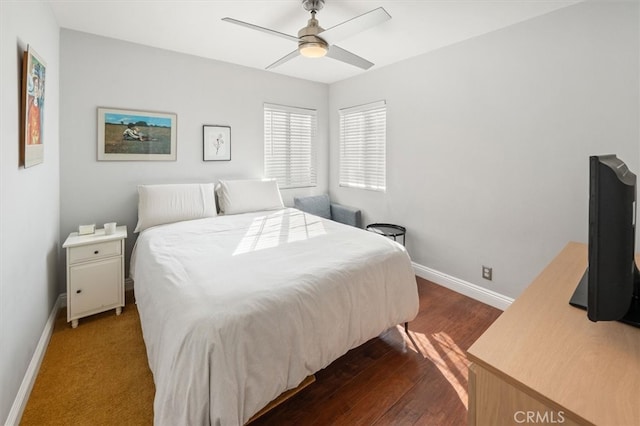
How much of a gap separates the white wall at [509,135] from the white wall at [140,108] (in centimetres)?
177

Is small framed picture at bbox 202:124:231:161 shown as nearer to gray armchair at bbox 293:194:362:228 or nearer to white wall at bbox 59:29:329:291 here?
white wall at bbox 59:29:329:291

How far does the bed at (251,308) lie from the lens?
3.83ft

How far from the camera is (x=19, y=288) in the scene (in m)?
1.60

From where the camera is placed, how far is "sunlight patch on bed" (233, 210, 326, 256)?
2.19 metres

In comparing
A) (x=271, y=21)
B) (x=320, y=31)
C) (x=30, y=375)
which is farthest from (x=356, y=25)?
(x=30, y=375)

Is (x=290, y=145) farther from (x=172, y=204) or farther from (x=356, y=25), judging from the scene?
(x=356, y=25)

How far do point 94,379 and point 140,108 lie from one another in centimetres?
249

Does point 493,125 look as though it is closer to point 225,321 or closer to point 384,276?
point 384,276

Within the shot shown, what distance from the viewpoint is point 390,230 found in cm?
340

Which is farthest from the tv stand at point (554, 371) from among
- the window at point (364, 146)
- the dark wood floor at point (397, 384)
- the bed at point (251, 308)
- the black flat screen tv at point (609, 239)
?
the window at point (364, 146)

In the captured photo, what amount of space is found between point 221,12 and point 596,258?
278 cm

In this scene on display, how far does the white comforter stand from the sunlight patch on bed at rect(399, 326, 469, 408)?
26 centimetres

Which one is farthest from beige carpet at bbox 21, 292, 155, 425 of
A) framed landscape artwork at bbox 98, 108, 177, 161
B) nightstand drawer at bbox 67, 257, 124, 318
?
framed landscape artwork at bbox 98, 108, 177, 161

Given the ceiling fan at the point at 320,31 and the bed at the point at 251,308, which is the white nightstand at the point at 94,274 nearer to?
the bed at the point at 251,308
